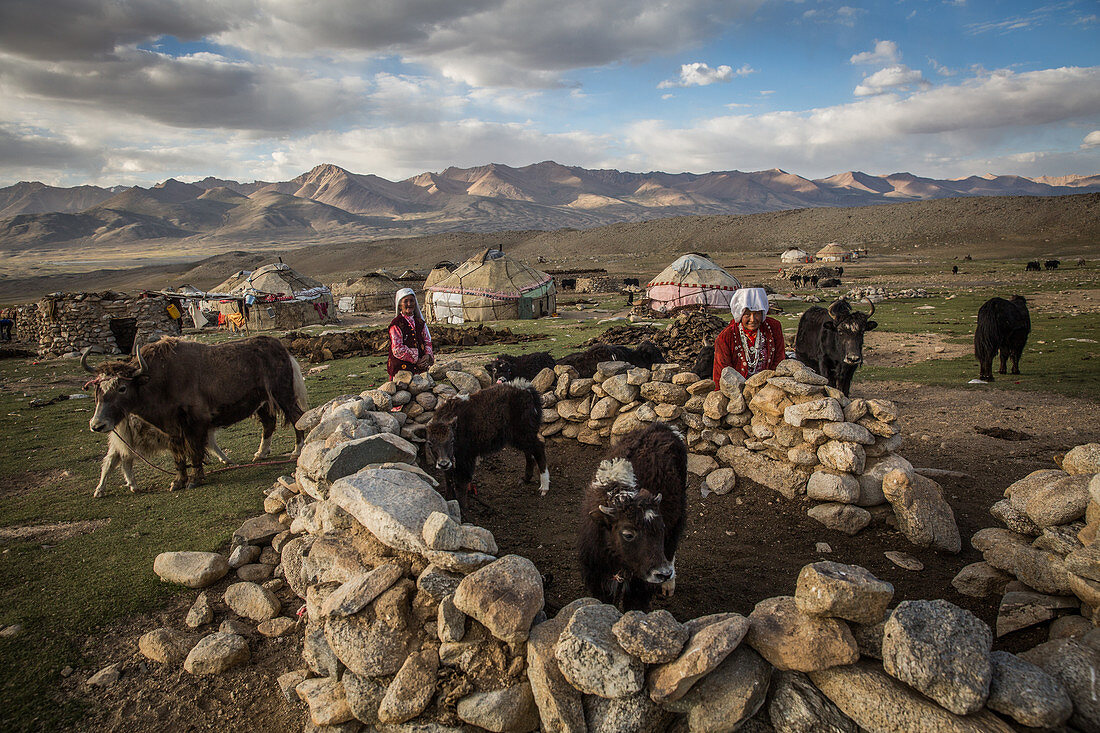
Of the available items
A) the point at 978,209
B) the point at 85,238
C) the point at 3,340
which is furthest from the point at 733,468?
the point at 85,238

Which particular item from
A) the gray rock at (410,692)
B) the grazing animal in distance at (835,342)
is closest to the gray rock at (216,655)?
the gray rock at (410,692)

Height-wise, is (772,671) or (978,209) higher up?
(978,209)

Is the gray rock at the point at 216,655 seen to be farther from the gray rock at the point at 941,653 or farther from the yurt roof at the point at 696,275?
the yurt roof at the point at 696,275

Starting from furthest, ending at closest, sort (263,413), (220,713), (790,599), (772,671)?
(263,413) → (220,713) → (790,599) → (772,671)

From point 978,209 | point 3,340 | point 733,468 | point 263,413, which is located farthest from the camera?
point 978,209

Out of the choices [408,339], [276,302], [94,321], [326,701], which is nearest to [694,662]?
[326,701]

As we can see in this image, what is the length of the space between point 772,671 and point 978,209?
93.1 m

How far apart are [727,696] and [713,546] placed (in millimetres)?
2913

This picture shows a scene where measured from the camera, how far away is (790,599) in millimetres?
2957

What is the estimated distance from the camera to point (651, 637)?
2688 mm

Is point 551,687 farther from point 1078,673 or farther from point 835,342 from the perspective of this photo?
point 835,342

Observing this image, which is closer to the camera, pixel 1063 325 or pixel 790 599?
pixel 790 599

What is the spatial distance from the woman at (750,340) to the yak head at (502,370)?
3.74 m

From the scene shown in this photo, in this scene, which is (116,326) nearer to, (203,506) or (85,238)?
(203,506)
